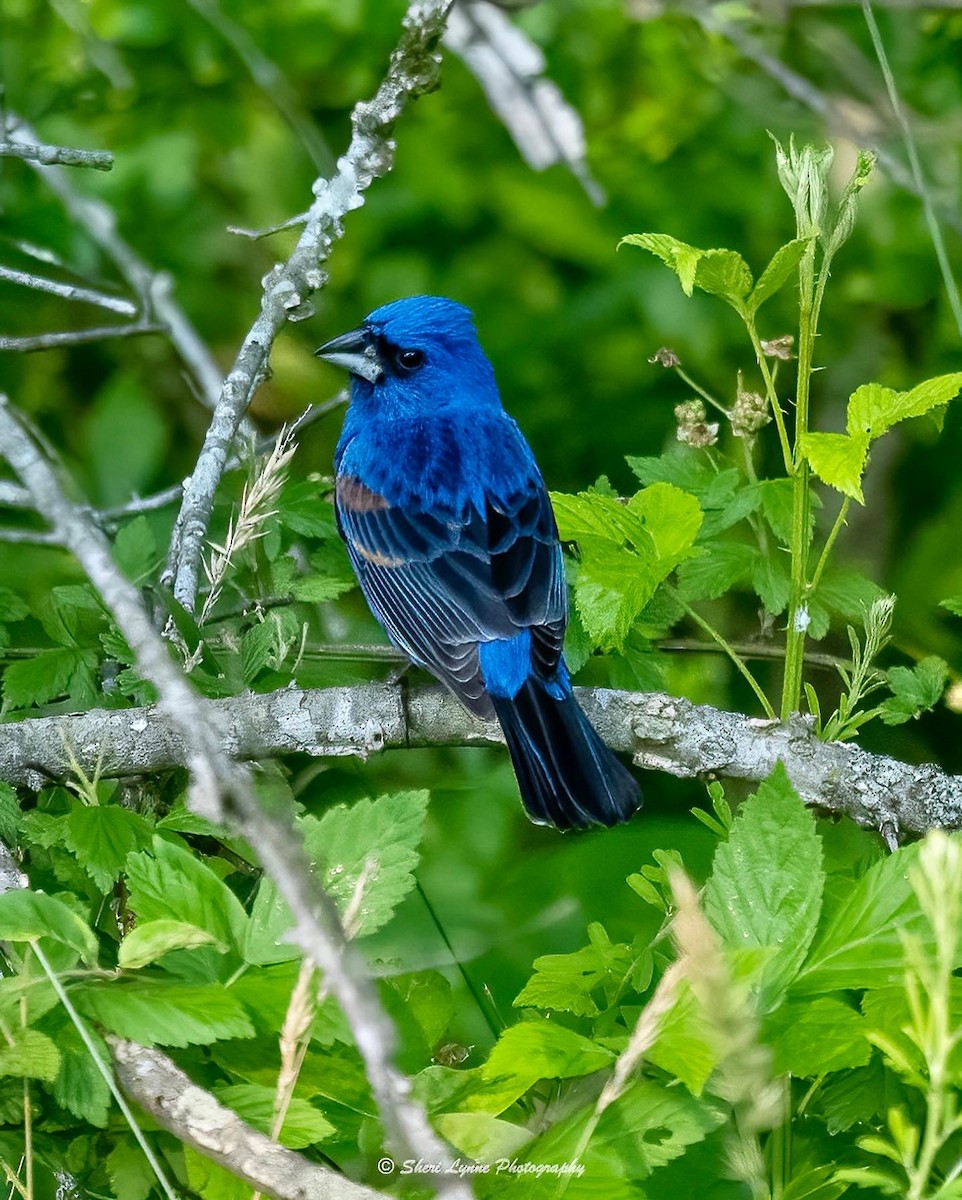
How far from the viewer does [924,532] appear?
4.30m

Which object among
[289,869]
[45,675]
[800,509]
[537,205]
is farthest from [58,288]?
[537,205]

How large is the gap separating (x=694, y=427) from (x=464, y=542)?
3.00 feet

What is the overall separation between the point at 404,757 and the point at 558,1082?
1.82 m

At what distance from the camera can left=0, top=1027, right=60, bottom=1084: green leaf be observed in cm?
158

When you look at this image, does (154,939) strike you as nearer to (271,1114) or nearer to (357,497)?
(271,1114)

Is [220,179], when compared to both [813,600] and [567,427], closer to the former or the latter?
[567,427]

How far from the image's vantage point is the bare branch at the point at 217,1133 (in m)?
1.45

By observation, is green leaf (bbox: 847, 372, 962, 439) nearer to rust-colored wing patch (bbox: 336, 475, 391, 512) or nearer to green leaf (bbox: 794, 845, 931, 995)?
green leaf (bbox: 794, 845, 931, 995)

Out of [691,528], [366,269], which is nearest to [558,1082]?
[691,528]

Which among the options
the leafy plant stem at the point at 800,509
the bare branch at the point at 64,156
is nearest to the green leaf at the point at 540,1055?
the leafy plant stem at the point at 800,509

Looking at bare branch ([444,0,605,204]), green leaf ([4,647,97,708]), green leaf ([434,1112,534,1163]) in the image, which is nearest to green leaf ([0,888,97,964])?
green leaf ([434,1112,534,1163])

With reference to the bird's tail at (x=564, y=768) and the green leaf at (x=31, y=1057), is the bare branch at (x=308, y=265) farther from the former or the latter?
the green leaf at (x=31, y=1057)

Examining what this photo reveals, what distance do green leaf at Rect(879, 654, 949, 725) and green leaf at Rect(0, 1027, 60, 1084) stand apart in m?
1.39

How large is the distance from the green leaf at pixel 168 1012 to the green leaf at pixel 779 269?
1232 millimetres
